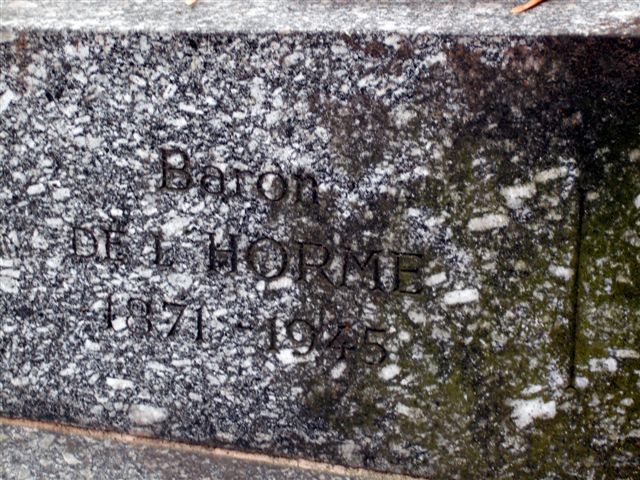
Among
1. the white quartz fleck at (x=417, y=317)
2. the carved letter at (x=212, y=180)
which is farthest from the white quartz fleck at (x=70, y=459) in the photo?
the white quartz fleck at (x=417, y=317)

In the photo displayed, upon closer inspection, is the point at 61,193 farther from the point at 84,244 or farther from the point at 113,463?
the point at 113,463

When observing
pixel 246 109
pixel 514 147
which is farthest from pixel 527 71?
pixel 246 109

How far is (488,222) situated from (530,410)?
396 mm

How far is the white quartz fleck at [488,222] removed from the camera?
1542 mm

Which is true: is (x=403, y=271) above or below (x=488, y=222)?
below

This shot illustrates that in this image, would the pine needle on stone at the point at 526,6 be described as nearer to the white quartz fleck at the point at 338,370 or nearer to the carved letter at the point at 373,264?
the carved letter at the point at 373,264

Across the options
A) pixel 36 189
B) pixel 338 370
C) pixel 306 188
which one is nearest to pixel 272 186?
pixel 306 188

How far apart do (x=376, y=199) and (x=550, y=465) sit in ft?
2.10

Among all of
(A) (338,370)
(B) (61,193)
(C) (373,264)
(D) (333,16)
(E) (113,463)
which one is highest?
(D) (333,16)

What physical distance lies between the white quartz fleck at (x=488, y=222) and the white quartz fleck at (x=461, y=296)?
126mm

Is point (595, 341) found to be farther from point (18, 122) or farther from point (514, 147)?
point (18, 122)

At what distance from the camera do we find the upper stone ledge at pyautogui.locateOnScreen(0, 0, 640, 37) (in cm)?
145

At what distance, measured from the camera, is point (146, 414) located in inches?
73.3

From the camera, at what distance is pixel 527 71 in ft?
4.70
